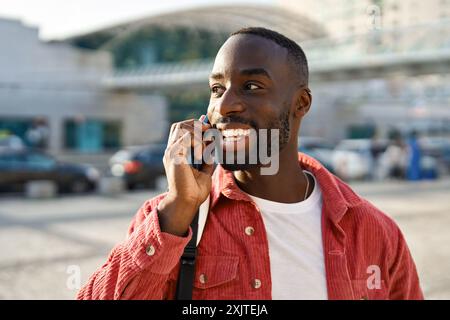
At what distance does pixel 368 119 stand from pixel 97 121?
1023 inches

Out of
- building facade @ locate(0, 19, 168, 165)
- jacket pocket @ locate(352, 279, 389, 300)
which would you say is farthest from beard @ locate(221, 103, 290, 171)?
building facade @ locate(0, 19, 168, 165)

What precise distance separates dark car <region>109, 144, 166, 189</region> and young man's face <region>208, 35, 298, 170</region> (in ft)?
47.7

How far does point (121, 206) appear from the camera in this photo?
1245 centimetres

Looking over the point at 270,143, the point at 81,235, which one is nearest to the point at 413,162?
the point at 81,235

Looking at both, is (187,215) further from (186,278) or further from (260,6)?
(260,6)

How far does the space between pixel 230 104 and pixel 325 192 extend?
49 centimetres

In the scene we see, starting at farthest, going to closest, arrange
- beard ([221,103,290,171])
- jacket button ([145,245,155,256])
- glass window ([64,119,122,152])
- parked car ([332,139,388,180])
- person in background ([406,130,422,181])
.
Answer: glass window ([64,119,122,152]), person in background ([406,130,422,181]), parked car ([332,139,388,180]), beard ([221,103,290,171]), jacket button ([145,245,155,256])

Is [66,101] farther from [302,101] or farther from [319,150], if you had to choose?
[302,101]

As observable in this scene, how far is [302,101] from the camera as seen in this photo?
1.78m

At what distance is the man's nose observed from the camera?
1595 mm

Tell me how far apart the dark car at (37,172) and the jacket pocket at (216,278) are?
14.4 metres

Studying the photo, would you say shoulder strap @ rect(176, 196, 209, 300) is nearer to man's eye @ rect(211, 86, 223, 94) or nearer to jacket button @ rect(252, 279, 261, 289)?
jacket button @ rect(252, 279, 261, 289)

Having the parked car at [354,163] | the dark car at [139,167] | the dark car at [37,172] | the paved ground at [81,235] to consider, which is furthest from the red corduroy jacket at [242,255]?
the parked car at [354,163]
